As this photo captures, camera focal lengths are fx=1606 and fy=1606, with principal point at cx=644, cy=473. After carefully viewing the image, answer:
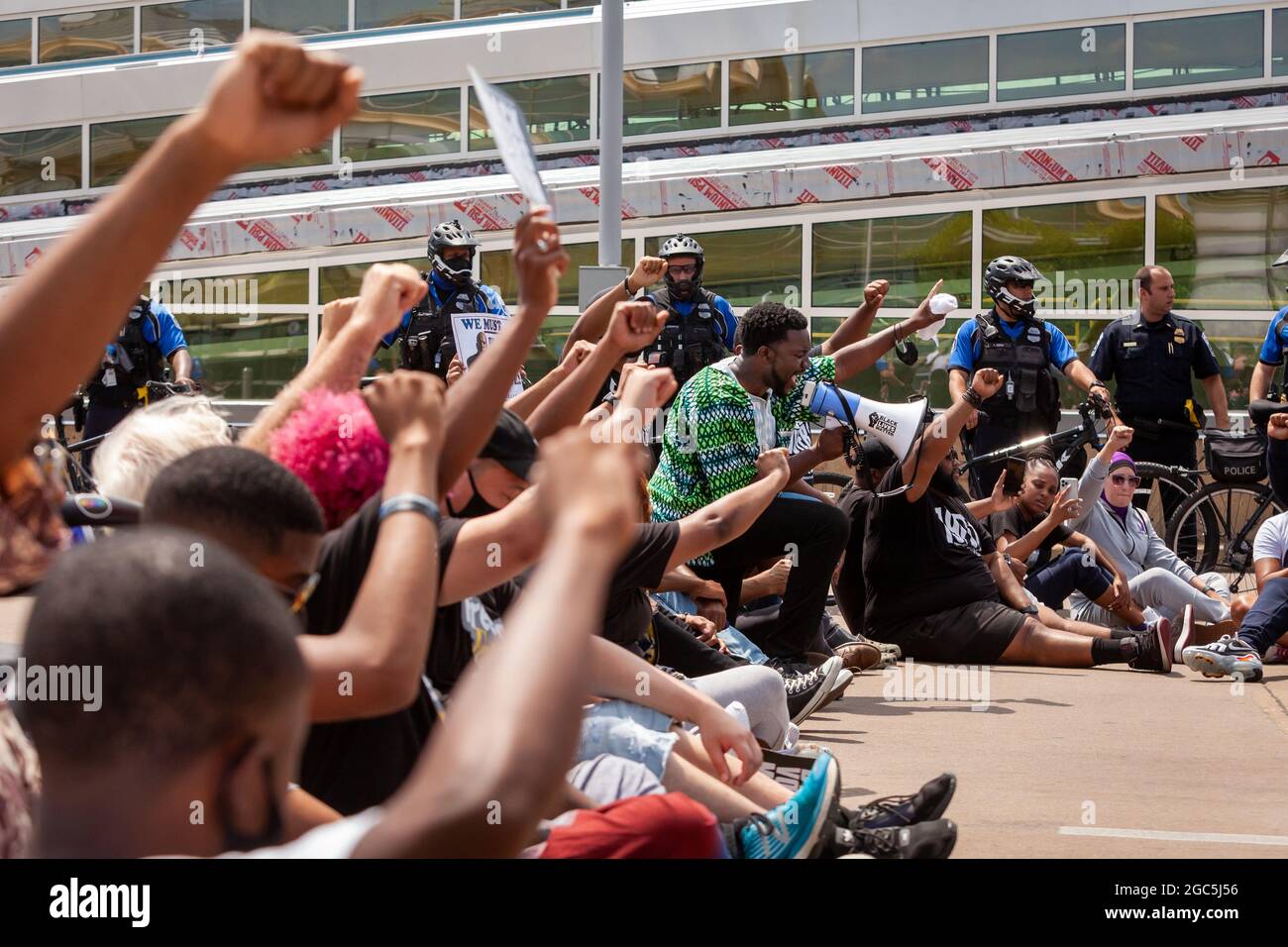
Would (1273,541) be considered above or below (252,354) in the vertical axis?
below

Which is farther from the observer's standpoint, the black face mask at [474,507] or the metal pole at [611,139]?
the metal pole at [611,139]

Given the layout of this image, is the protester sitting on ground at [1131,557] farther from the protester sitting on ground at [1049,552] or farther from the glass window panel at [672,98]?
the glass window panel at [672,98]

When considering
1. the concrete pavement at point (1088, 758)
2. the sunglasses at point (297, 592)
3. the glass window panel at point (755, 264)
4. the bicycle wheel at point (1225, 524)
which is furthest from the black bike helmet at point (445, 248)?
the sunglasses at point (297, 592)

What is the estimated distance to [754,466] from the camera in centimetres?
703

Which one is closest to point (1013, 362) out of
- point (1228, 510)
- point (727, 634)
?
point (1228, 510)

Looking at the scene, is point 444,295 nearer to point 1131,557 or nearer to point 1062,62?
point 1131,557

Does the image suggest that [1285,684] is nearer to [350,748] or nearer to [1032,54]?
[350,748]

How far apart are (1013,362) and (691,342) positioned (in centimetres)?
200

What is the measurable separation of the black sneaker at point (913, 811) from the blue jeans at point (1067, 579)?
14.8ft

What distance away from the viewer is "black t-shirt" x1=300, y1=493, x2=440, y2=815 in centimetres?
267

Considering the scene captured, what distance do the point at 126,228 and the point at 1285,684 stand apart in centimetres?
691

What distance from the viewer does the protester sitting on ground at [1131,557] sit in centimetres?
869

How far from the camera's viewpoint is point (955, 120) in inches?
587

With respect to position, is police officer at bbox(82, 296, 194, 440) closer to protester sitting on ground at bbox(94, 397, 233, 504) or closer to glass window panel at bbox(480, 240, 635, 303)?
glass window panel at bbox(480, 240, 635, 303)
